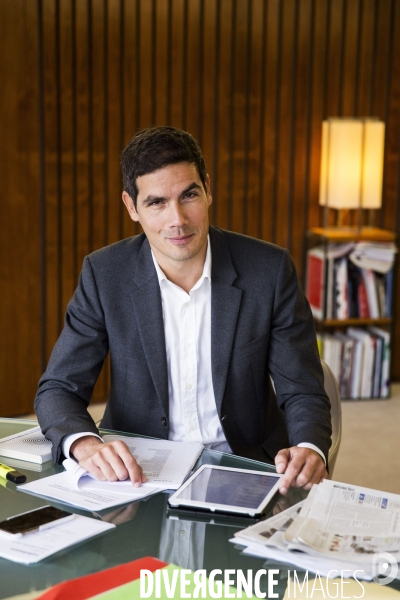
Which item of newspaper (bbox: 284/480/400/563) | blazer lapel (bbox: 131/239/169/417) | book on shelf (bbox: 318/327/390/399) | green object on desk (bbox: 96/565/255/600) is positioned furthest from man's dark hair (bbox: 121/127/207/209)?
book on shelf (bbox: 318/327/390/399)

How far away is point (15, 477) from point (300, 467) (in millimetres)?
652

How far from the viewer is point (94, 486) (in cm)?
177

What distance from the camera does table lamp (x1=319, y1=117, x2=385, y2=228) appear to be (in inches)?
185

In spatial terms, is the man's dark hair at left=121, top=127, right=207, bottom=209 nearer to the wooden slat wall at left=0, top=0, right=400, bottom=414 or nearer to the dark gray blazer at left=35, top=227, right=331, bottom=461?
the dark gray blazer at left=35, top=227, right=331, bottom=461

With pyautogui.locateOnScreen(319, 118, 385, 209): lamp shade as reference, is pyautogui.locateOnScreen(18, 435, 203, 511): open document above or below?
below

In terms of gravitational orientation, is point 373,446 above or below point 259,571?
below

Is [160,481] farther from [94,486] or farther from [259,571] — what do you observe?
[259,571]

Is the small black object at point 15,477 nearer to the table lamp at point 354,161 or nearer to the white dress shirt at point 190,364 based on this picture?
the white dress shirt at point 190,364

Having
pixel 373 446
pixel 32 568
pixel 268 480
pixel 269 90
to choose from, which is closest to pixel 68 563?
pixel 32 568

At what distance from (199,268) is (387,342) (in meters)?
2.80

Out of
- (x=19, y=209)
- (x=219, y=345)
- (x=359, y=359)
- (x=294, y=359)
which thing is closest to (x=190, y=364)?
(x=219, y=345)

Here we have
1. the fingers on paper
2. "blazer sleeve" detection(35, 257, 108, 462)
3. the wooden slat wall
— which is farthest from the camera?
the wooden slat wall

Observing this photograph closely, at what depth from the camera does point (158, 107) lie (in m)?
4.62

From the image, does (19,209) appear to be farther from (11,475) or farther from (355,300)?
(11,475)
